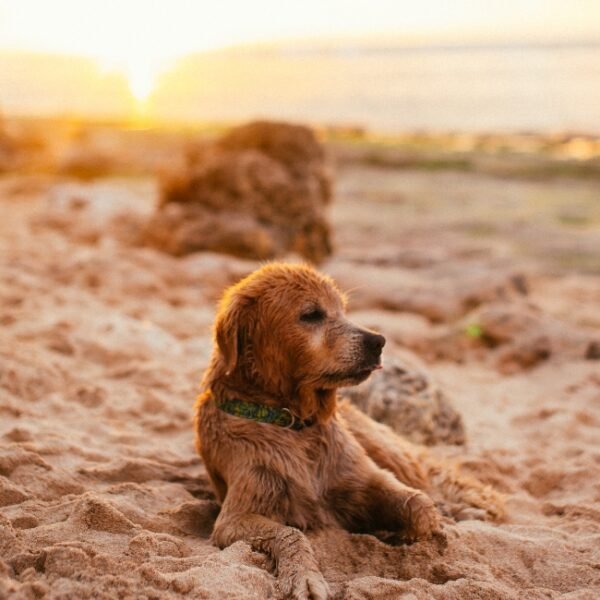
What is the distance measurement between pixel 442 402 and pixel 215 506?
210 centimetres

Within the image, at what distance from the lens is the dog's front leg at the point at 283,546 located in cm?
338

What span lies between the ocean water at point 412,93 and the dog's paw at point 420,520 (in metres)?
28.2

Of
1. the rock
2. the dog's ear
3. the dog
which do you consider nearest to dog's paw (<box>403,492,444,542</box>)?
the dog

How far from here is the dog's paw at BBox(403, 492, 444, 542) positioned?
154 inches

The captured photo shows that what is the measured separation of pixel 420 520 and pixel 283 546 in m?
0.71

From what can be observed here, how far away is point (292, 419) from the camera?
13.7 ft

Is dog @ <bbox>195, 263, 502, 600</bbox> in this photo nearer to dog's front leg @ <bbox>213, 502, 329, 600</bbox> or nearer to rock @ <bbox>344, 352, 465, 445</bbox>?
dog's front leg @ <bbox>213, 502, 329, 600</bbox>

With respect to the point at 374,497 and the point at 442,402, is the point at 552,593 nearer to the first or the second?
the point at 374,497

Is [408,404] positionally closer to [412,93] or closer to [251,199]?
[251,199]

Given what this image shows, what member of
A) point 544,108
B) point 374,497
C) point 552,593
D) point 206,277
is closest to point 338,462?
point 374,497

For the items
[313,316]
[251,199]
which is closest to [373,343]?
[313,316]

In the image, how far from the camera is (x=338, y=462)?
4199 mm

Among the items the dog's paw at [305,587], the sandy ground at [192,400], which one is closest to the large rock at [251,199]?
the sandy ground at [192,400]

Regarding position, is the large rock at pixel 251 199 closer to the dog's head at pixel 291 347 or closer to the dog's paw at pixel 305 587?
the dog's head at pixel 291 347
